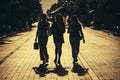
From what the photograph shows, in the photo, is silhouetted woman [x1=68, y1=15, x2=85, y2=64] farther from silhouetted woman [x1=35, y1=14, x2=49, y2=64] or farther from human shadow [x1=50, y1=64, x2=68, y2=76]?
silhouetted woman [x1=35, y1=14, x2=49, y2=64]

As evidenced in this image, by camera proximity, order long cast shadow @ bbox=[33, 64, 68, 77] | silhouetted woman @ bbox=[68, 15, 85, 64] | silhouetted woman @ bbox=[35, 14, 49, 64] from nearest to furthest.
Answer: long cast shadow @ bbox=[33, 64, 68, 77] < silhouetted woman @ bbox=[35, 14, 49, 64] < silhouetted woman @ bbox=[68, 15, 85, 64]

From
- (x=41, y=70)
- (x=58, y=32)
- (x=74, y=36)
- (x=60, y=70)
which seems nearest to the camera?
(x=60, y=70)

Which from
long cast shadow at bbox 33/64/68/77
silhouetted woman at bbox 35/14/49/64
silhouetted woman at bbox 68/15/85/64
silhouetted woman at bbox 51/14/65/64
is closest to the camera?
long cast shadow at bbox 33/64/68/77

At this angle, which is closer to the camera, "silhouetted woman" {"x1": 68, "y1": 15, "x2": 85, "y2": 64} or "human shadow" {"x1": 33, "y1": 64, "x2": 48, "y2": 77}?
"human shadow" {"x1": 33, "y1": 64, "x2": 48, "y2": 77}

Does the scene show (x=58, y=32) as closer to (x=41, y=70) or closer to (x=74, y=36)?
(x=74, y=36)

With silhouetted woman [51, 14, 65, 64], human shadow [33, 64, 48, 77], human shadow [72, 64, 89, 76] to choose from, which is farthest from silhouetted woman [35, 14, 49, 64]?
human shadow [72, 64, 89, 76]

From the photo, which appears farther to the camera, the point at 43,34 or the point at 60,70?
the point at 43,34

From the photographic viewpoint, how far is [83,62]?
13.1m

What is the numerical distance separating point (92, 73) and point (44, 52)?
2.83m

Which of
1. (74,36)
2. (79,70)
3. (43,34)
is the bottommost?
(79,70)

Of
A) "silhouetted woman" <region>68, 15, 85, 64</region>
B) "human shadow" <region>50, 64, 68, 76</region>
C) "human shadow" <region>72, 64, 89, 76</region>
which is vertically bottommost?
"human shadow" <region>72, 64, 89, 76</region>

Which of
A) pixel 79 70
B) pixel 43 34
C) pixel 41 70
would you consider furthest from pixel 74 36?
pixel 41 70

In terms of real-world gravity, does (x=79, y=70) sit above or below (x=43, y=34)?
below

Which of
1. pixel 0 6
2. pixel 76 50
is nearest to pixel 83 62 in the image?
pixel 76 50
